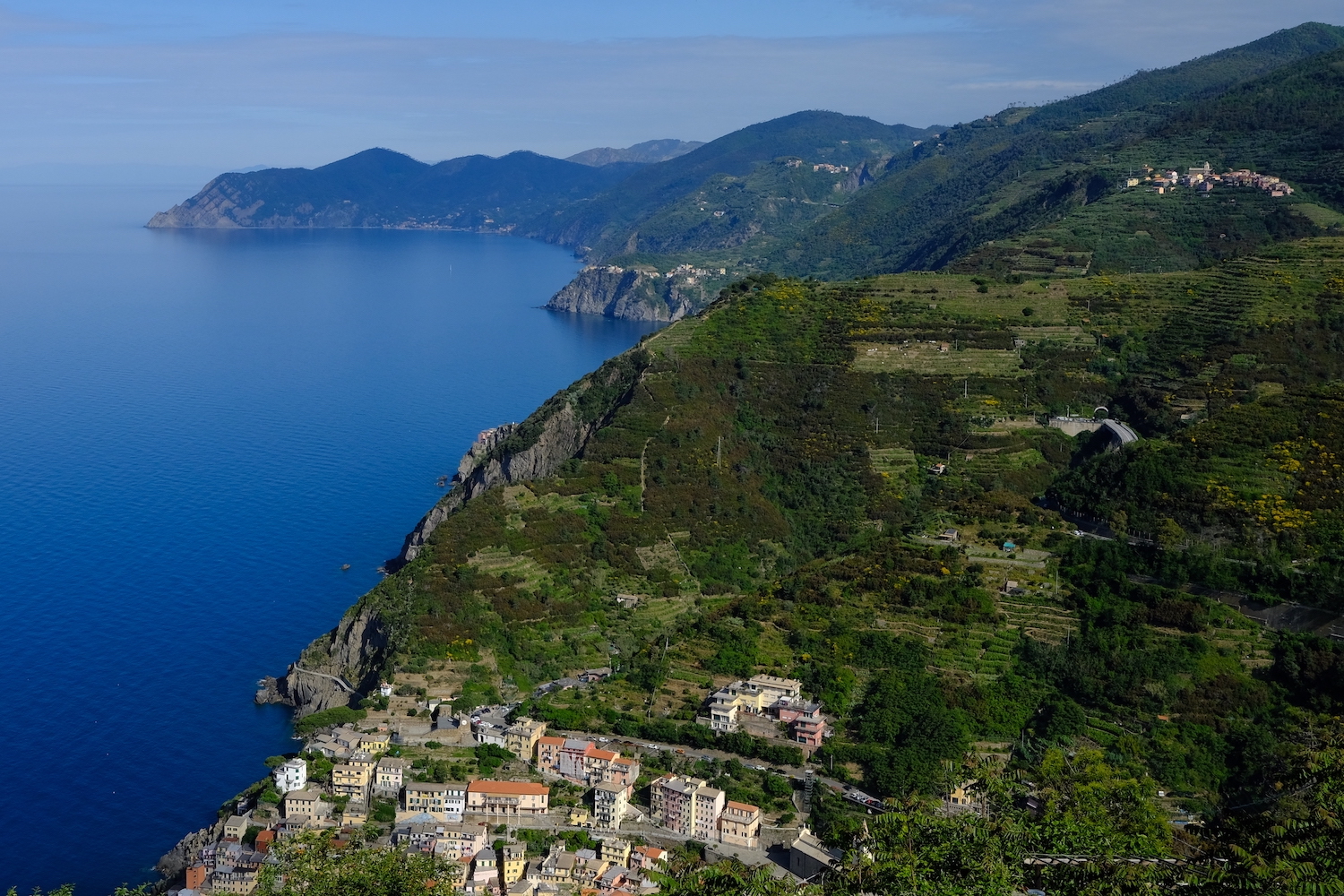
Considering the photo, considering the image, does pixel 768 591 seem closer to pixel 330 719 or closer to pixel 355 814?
pixel 330 719

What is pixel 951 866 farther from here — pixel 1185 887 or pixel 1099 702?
pixel 1099 702

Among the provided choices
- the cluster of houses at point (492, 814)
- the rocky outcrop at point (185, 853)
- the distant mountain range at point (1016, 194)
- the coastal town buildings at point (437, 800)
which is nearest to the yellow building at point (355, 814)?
the cluster of houses at point (492, 814)

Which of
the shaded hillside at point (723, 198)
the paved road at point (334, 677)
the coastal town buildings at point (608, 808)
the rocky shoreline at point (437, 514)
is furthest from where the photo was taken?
the shaded hillside at point (723, 198)

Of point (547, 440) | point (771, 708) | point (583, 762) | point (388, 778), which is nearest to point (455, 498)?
point (547, 440)

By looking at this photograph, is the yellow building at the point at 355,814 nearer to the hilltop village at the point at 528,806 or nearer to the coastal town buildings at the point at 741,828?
the hilltop village at the point at 528,806

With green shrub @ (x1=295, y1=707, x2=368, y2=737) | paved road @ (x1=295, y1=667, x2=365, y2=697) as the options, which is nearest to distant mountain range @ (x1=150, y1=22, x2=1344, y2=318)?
paved road @ (x1=295, y1=667, x2=365, y2=697)

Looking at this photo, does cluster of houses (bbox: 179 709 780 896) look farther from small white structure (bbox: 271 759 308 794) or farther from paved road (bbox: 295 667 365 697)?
paved road (bbox: 295 667 365 697)
